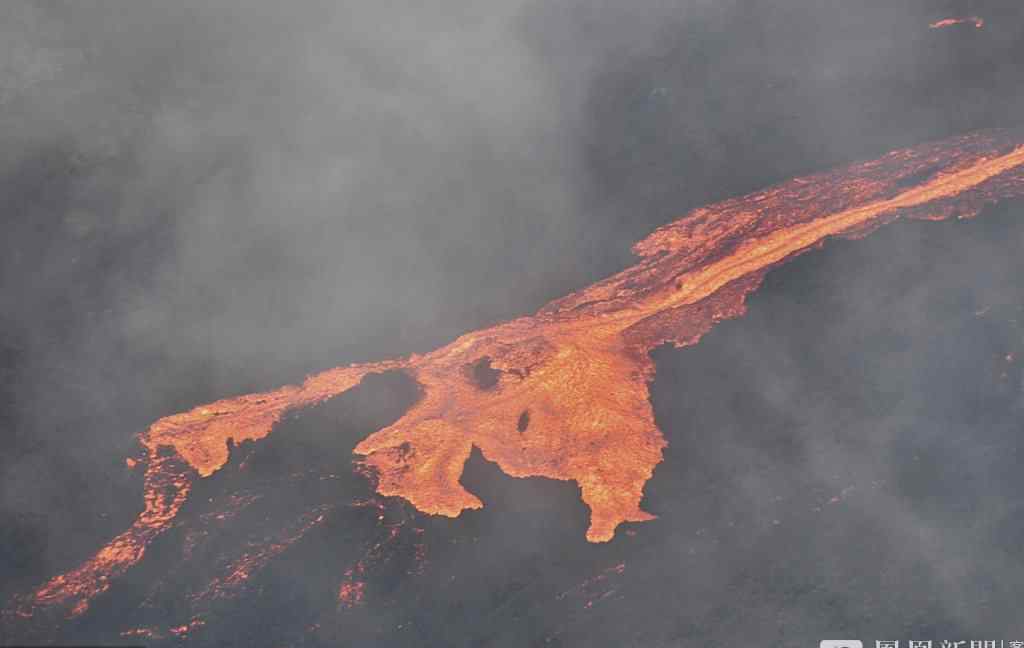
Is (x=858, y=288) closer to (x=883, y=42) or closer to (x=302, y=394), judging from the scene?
(x=883, y=42)

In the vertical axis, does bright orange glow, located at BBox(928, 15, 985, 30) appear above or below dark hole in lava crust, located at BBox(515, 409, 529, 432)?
above
